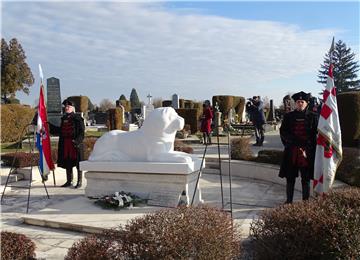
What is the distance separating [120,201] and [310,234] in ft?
12.1

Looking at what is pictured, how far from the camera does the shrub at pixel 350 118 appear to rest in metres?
10.9

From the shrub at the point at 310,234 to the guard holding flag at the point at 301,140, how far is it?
243 centimetres

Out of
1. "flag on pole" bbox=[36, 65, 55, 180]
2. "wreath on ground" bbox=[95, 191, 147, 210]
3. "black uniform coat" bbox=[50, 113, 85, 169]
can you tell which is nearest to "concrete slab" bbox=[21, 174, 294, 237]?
"wreath on ground" bbox=[95, 191, 147, 210]

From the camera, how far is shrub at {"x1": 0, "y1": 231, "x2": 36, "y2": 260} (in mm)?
3629

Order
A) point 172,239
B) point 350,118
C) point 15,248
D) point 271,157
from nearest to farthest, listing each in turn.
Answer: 1. point 172,239
2. point 15,248
3. point 271,157
4. point 350,118

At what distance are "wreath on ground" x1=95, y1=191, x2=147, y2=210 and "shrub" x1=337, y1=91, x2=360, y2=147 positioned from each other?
7.05 m

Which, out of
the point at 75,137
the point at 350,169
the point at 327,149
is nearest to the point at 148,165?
the point at 75,137

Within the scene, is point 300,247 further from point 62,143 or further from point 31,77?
point 31,77

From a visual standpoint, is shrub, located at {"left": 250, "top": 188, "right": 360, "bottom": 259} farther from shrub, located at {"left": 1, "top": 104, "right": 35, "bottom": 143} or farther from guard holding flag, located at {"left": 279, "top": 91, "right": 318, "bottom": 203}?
shrub, located at {"left": 1, "top": 104, "right": 35, "bottom": 143}

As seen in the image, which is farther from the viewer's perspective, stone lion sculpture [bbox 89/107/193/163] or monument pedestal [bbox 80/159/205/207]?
stone lion sculpture [bbox 89/107/193/163]

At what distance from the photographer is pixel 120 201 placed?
639 centimetres

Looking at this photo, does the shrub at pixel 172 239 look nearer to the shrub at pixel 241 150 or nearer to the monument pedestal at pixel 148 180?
the monument pedestal at pixel 148 180

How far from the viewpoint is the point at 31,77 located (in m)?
46.6

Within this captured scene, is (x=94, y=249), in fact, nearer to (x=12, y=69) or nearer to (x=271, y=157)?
(x=271, y=157)
